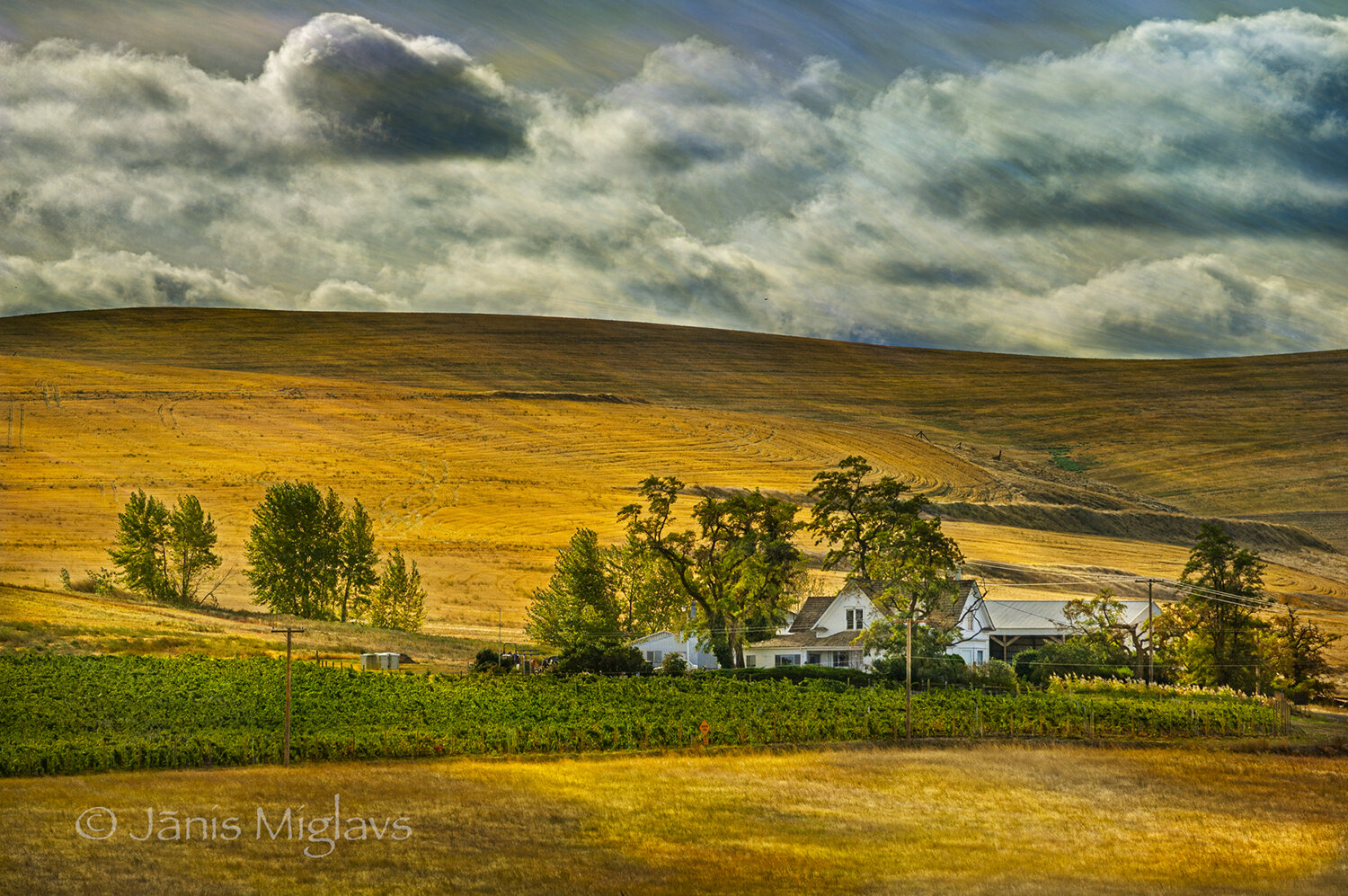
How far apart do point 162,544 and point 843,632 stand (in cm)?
5158

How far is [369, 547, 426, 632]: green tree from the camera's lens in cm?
9150

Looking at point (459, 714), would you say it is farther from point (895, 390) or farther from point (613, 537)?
point (895, 390)

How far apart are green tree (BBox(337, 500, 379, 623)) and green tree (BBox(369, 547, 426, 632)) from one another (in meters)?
1.24

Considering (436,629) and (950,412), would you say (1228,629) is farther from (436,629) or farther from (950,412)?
(950,412)

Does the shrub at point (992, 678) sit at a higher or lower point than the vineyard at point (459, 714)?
higher

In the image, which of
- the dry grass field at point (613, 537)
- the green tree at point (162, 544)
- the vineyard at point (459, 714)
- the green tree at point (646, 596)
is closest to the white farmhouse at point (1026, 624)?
the dry grass field at point (613, 537)

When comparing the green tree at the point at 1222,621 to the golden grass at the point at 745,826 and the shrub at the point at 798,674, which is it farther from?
the golden grass at the point at 745,826

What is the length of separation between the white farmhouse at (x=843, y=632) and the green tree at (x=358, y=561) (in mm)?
32321

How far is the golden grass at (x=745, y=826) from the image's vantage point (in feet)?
87.4

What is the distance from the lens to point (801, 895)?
25391mm

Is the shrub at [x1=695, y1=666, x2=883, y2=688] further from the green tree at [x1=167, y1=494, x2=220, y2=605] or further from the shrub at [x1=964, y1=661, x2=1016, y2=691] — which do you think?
the green tree at [x1=167, y1=494, x2=220, y2=605]

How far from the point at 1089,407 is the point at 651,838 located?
554ft

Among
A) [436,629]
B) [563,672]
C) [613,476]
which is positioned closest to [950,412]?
[613,476]

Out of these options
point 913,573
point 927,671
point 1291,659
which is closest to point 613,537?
point 913,573
